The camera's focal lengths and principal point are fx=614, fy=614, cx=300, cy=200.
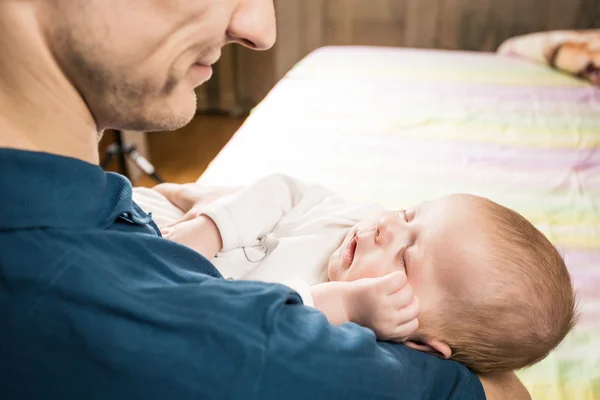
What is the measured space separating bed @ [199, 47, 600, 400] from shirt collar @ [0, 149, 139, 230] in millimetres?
732

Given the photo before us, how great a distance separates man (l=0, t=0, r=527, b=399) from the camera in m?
0.53

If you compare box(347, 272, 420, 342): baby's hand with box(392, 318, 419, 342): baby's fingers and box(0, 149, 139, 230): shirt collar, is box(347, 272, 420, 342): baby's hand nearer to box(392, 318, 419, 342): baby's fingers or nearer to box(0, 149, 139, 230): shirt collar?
box(392, 318, 419, 342): baby's fingers

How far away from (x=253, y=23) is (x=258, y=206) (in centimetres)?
56

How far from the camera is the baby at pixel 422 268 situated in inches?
36.2

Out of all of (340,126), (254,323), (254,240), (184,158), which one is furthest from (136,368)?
(184,158)

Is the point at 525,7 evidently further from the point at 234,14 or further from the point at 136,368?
the point at 136,368

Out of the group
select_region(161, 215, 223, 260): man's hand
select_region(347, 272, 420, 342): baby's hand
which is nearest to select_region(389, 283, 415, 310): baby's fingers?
select_region(347, 272, 420, 342): baby's hand

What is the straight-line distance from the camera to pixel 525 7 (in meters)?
3.28

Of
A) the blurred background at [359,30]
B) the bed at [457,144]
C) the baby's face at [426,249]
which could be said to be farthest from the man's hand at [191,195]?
the blurred background at [359,30]

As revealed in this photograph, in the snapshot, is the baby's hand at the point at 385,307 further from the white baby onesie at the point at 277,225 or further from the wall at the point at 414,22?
the wall at the point at 414,22

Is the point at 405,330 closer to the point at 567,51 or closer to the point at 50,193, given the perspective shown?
the point at 50,193

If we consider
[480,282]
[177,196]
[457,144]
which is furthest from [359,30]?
[480,282]

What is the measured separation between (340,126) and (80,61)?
1.33 metres

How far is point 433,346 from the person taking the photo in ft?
3.15
